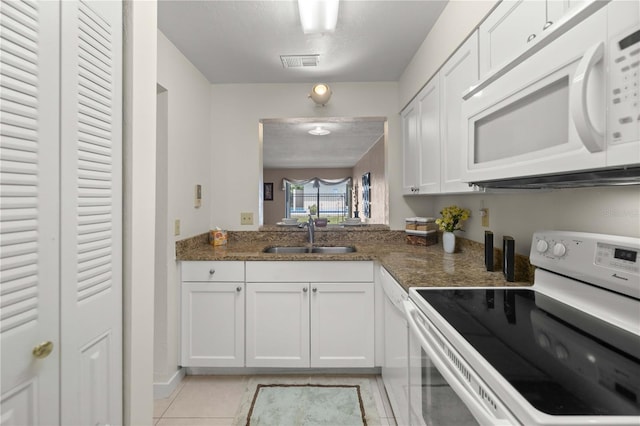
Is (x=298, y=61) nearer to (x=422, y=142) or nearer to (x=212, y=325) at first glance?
(x=422, y=142)

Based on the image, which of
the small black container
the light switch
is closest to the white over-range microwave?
the small black container

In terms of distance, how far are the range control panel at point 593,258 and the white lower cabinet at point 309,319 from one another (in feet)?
3.71

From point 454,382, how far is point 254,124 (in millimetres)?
2501

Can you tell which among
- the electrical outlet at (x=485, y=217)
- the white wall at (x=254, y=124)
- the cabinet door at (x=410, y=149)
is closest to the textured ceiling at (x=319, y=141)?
the white wall at (x=254, y=124)

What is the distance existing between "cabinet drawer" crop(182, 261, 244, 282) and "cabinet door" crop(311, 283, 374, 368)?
1.77ft

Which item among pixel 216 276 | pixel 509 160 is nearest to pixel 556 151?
pixel 509 160

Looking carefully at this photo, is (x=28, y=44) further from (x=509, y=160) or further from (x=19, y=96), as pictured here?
(x=509, y=160)

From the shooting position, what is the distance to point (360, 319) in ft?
6.91

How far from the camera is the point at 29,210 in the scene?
2.28ft

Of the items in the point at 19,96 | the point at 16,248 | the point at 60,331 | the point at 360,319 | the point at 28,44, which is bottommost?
the point at 360,319

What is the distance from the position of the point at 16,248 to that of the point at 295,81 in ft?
7.83

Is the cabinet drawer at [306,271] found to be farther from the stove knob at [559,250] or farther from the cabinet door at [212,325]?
the stove knob at [559,250]

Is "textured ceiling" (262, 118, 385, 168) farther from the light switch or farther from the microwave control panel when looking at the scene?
the microwave control panel

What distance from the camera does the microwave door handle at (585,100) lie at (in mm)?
643
